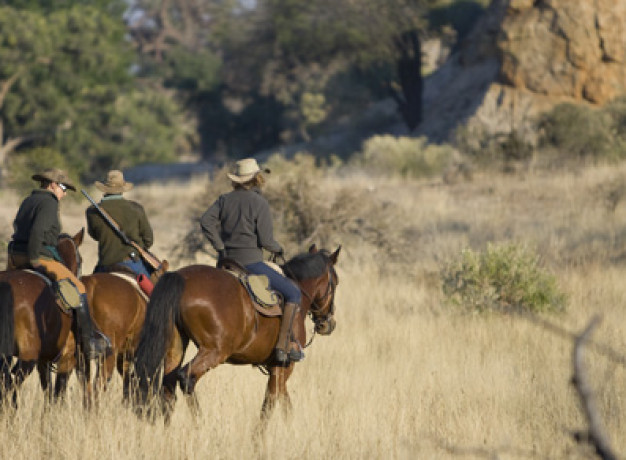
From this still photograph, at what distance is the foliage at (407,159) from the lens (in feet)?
98.3

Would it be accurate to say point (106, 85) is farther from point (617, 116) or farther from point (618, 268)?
point (618, 268)

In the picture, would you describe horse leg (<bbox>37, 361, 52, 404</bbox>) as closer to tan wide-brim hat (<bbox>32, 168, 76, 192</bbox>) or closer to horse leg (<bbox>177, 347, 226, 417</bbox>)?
tan wide-brim hat (<bbox>32, 168, 76, 192</bbox>)

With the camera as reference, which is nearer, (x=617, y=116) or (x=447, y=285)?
(x=447, y=285)

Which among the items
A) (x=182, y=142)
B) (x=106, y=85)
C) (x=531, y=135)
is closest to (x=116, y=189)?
(x=531, y=135)

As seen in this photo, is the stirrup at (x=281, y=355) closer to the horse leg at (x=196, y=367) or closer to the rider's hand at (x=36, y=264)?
the horse leg at (x=196, y=367)

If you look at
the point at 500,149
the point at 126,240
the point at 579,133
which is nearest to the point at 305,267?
the point at 126,240

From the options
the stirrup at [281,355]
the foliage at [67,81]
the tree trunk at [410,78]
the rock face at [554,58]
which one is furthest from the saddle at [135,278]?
the tree trunk at [410,78]

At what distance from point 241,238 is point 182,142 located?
201 ft

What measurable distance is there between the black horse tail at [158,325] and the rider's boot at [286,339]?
2.92ft

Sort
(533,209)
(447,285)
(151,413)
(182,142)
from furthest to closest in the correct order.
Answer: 1. (182,142)
2. (533,209)
3. (447,285)
4. (151,413)

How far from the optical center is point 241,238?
305 inches

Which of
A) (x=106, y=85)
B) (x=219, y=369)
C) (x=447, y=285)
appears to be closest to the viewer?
(x=219, y=369)

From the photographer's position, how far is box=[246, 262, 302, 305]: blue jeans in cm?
759

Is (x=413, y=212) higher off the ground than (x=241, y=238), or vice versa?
(x=241, y=238)
